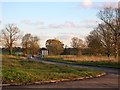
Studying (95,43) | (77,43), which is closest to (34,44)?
(77,43)

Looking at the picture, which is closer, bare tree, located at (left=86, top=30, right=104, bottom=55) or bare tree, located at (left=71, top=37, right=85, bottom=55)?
bare tree, located at (left=86, top=30, right=104, bottom=55)

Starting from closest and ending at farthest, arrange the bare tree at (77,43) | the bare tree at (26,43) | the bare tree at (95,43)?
Result: the bare tree at (95,43), the bare tree at (77,43), the bare tree at (26,43)

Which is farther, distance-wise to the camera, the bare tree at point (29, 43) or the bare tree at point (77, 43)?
the bare tree at point (29, 43)

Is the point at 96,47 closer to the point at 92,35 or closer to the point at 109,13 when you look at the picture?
the point at 92,35

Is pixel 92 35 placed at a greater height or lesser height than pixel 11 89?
greater

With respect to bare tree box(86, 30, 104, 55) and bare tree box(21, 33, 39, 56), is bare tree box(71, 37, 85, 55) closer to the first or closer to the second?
bare tree box(21, 33, 39, 56)

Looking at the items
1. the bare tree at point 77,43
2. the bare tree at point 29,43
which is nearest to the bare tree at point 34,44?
the bare tree at point 29,43

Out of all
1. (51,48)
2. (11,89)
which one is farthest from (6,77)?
(51,48)

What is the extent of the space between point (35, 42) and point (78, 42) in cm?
1539

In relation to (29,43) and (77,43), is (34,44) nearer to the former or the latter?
(29,43)

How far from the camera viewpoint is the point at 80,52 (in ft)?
258

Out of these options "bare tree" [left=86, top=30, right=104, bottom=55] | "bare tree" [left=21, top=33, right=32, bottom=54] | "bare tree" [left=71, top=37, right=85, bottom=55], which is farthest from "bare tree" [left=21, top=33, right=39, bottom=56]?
"bare tree" [left=86, top=30, right=104, bottom=55]

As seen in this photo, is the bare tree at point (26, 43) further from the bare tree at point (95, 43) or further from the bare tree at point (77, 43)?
the bare tree at point (95, 43)

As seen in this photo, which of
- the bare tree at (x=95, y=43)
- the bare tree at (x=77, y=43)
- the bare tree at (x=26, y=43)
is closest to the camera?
the bare tree at (x=95, y=43)
